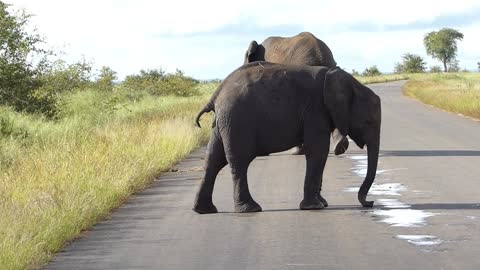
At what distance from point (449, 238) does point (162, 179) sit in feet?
23.0

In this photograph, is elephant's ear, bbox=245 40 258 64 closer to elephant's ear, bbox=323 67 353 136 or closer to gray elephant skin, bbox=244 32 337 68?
gray elephant skin, bbox=244 32 337 68

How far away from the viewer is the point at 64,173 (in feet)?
45.3

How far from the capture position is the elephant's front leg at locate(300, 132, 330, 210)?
1215cm

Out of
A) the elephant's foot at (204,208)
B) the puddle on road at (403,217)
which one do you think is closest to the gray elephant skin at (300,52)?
the elephant's foot at (204,208)

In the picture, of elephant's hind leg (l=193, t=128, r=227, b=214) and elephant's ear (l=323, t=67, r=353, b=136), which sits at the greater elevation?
elephant's ear (l=323, t=67, r=353, b=136)

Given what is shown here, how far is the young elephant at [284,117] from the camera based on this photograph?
1214cm

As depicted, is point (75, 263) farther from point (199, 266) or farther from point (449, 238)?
point (449, 238)

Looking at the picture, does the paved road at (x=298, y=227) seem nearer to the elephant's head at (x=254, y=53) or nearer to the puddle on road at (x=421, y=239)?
the puddle on road at (x=421, y=239)

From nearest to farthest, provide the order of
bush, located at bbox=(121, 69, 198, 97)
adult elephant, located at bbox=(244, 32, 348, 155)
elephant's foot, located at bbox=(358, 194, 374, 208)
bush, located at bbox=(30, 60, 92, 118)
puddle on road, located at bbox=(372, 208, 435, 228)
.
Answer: puddle on road, located at bbox=(372, 208, 435, 228) → elephant's foot, located at bbox=(358, 194, 374, 208) → adult elephant, located at bbox=(244, 32, 348, 155) → bush, located at bbox=(30, 60, 92, 118) → bush, located at bbox=(121, 69, 198, 97)

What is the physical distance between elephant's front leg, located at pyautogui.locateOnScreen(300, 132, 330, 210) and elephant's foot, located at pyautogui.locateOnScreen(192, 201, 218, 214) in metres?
1.01

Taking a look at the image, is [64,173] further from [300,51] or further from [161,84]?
[161,84]

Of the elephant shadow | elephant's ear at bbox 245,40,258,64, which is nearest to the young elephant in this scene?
the elephant shadow

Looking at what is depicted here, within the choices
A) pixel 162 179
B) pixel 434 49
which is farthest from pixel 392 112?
pixel 434 49

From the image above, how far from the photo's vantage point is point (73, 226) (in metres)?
10.5
